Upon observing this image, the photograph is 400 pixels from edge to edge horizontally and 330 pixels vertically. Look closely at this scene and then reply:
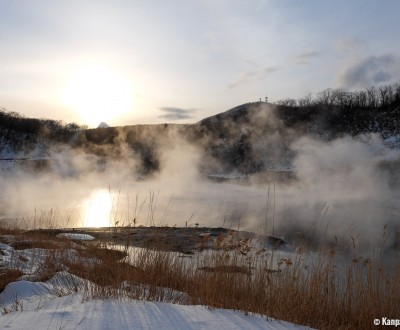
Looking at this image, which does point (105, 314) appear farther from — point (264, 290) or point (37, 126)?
point (37, 126)

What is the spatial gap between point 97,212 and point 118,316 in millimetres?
16375

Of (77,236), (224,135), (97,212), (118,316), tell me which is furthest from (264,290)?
(224,135)

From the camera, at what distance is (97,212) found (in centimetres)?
1941

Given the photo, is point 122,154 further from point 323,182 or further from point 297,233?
point 297,233

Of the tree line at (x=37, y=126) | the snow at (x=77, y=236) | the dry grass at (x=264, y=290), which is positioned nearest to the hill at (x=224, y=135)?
the tree line at (x=37, y=126)

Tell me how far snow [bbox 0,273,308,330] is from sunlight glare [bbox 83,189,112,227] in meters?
12.1

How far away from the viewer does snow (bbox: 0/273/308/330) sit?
335 cm

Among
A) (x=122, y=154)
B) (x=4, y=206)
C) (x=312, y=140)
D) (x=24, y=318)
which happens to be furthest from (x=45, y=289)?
(x=312, y=140)

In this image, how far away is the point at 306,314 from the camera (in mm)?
4977

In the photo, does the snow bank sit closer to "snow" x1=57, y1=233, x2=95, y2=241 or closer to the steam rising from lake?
the steam rising from lake

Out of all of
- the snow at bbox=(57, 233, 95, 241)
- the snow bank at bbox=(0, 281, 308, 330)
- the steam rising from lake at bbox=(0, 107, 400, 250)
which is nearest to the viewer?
the snow bank at bbox=(0, 281, 308, 330)

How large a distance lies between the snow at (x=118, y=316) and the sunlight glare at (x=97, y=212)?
1205cm

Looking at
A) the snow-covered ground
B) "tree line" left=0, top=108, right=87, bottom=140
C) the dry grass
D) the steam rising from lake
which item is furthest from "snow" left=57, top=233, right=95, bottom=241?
"tree line" left=0, top=108, right=87, bottom=140

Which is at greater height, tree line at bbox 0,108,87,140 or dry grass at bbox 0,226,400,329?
tree line at bbox 0,108,87,140
